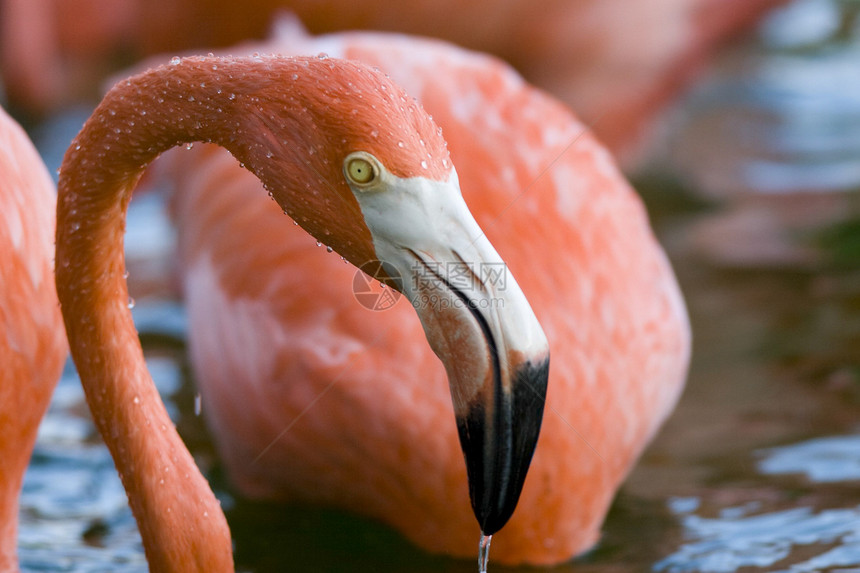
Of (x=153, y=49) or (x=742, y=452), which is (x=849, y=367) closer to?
(x=742, y=452)

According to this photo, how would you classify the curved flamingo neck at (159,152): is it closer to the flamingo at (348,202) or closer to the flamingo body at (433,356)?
the flamingo at (348,202)

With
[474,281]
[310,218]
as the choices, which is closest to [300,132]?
[310,218]

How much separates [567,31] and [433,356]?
6.67 feet

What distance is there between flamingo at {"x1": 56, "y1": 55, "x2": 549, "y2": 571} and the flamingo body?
0.61 m

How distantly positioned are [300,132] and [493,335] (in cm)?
39

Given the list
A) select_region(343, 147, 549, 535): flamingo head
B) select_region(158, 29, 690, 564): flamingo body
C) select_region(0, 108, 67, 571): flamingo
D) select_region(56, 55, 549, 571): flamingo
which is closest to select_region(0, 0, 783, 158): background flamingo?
select_region(158, 29, 690, 564): flamingo body

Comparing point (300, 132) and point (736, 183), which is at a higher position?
point (736, 183)

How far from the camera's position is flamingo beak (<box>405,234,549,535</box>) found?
4.96ft

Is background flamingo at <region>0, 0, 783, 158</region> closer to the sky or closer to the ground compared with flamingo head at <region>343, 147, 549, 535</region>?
closer to the sky

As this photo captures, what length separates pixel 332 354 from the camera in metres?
2.36

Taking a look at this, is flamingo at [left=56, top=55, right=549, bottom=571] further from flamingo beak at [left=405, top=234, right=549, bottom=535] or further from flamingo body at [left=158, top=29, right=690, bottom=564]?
flamingo body at [left=158, top=29, right=690, bottom=564]

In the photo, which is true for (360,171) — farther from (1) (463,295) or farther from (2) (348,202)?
(1) (463,295)

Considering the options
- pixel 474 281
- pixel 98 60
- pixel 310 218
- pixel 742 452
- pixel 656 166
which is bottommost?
pixel 742 452

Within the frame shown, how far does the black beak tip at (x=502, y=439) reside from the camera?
1.54 m
